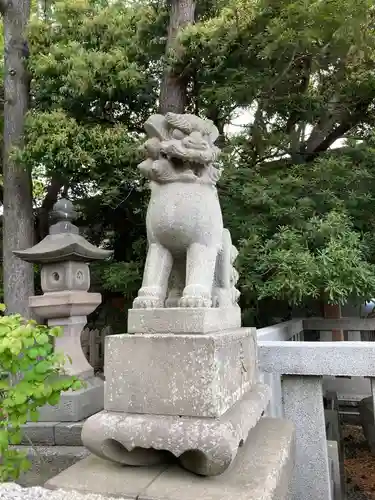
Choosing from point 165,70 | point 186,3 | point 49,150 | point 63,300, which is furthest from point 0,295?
point 186,3

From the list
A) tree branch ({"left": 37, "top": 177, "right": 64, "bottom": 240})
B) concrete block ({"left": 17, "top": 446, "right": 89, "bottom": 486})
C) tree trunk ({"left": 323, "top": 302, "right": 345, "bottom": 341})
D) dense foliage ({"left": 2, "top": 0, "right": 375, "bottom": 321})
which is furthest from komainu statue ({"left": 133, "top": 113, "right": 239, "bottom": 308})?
tree branch ({"left": 37, "top": 177, "right": 64, "bottom": 240})

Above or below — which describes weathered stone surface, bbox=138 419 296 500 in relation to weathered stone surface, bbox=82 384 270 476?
below

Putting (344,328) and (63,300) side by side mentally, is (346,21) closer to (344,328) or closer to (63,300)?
(344,328)

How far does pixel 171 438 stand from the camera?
4.87 feet

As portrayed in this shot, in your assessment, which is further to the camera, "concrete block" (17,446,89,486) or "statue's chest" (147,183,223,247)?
"concrete block" (17,446,89,486)

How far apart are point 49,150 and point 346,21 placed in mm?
3599

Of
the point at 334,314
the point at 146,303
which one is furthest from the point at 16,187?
the point at 146,303

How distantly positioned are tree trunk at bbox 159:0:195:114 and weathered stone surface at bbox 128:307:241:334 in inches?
172

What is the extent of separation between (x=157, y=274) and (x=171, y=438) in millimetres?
713

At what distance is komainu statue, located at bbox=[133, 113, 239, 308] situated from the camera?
1.90 meters

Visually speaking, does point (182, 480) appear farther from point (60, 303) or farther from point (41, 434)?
point (60, 303)

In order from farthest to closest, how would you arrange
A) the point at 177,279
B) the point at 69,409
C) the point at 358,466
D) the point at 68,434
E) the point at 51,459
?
the point at 358,466, the point at 69,409, the point at 68,434, the point at 51,459, the point at 177,279

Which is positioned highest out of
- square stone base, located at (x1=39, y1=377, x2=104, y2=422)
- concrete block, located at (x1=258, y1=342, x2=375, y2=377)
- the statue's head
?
the statue's head

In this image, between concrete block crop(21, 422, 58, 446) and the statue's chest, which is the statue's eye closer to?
the statue's chest
